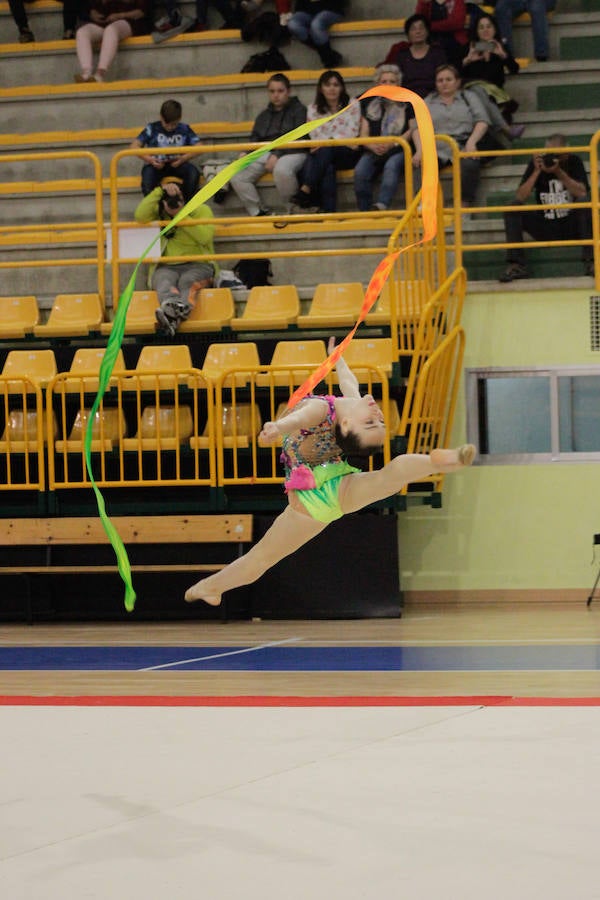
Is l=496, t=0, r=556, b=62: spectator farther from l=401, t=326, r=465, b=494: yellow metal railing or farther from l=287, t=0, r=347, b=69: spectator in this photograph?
l=401, t=326, r=465, b=494: yellow metal railing

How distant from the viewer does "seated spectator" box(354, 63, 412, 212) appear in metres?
11.6

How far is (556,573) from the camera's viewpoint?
11148 mm

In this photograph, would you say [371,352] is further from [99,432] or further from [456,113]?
[456,113]

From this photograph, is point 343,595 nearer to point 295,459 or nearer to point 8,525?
point 8,525

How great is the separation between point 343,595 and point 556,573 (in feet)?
6.62

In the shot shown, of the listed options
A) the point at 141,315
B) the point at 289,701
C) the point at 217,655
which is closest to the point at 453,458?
the point at 289,701

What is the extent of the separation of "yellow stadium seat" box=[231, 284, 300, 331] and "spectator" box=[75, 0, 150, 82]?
14.1ft

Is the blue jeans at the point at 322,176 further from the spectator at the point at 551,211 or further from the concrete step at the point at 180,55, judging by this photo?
the concrete step at the point at 180,55

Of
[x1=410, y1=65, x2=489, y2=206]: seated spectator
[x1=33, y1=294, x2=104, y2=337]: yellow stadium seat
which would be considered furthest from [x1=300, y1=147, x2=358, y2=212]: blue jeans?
[x1=33, y1=294, x2=104, y2=337]: yellow stadium seat

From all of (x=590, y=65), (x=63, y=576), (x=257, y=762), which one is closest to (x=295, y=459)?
(x=257, y=762)

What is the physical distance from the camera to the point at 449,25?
513 inches

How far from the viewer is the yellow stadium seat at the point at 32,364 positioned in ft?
35.8

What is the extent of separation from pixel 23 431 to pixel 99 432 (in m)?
0.70

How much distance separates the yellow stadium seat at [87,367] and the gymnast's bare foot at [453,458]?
5.43m
